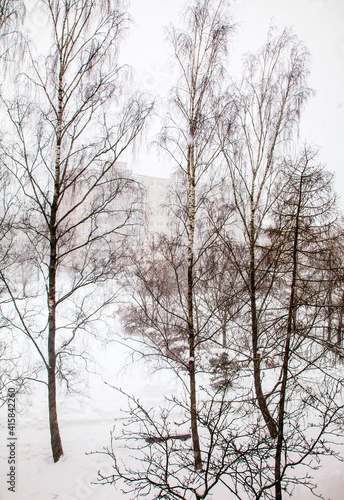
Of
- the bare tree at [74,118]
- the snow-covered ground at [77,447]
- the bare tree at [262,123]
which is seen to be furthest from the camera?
the bare tree at [262,123]

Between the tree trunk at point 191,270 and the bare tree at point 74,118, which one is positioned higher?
the bare tree at point 74,118

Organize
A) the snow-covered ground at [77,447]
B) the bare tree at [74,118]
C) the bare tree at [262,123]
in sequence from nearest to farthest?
the bare tree at [74,118], the snow-covered ground at [77,447], the bare tree at [262,123]

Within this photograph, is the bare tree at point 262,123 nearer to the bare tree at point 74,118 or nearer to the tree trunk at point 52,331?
the bare tree at point 74,118

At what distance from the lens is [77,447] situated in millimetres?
7332

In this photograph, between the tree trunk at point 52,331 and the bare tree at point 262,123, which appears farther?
the bare tree at point 262,123

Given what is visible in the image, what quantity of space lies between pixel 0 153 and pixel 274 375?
14036mm

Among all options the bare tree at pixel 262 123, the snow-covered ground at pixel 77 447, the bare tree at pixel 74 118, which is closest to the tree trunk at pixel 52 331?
the bare tree at pixel 74 118

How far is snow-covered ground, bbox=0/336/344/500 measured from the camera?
223 inches

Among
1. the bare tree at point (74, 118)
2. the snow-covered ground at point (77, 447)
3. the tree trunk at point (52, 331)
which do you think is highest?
the bare tree at point (74, 118)

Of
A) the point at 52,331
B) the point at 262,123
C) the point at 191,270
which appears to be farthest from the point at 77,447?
the point at 262,123

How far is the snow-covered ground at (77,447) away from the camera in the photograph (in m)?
5.67

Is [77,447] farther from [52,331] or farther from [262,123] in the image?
[262,123]

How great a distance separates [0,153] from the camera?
560cm

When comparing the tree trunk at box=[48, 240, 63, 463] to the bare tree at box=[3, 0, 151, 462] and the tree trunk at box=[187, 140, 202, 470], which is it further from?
the tree trunk at box=[187, 140, 202, 470]
